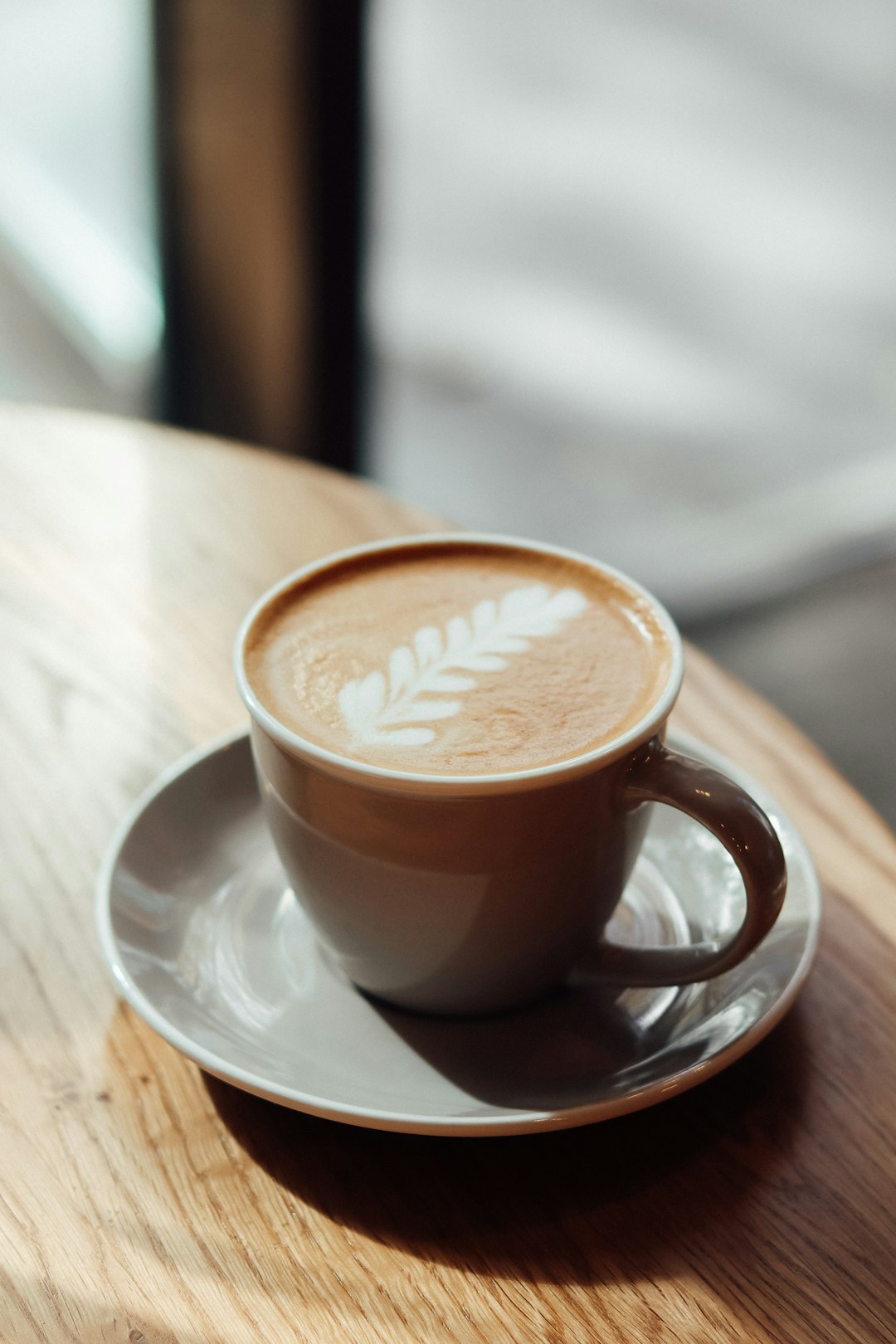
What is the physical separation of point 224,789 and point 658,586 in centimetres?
137

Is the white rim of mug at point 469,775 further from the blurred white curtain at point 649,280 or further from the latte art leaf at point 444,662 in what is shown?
the blurred white curtain at point 649,280

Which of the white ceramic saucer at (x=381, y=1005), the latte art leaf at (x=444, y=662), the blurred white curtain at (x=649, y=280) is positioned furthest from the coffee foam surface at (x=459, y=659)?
the blurred white curtain at (x=649, y=280)

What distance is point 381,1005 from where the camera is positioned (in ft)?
1.70

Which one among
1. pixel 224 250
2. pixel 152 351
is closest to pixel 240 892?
pixel 224 250

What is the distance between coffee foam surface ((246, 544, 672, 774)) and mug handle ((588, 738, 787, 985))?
23 mm

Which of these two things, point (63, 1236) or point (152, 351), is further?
point (152, 351)

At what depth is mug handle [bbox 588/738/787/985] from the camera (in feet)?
1.51

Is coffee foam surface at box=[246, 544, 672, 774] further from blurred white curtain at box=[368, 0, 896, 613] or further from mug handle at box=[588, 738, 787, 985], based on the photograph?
blurred white curtain at box=[368, 0, 896, 613]

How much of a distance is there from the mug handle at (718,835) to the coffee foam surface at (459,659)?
0.02m

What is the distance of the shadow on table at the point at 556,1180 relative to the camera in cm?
43

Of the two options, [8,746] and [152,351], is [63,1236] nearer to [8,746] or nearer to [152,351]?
[8,746]

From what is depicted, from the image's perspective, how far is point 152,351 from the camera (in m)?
1.88

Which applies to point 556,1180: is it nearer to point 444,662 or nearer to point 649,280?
point 444,662

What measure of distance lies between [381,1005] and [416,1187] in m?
0.09
